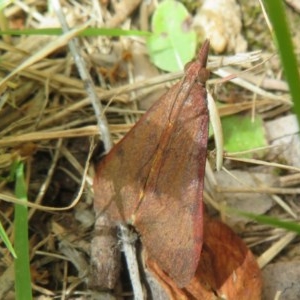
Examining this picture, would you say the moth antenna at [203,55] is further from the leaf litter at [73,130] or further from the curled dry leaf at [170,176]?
the leaf litter at [73,130]

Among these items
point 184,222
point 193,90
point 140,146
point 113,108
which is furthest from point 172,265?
point 113,108

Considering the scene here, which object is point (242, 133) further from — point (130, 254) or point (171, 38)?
point (130, 254)

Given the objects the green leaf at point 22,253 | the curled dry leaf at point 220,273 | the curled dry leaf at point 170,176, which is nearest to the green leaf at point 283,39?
the curled dry leaf at point 170,176

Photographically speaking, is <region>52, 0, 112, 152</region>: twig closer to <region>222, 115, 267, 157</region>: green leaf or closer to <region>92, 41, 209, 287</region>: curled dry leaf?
<region>92, 41, 209, 287</region>: curled dry leaf

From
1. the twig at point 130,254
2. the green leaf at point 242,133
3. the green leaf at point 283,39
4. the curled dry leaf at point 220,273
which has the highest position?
the green leaf at point 283,39

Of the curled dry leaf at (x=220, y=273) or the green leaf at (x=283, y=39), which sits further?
the curled dry leaf at (x=220, y=273)

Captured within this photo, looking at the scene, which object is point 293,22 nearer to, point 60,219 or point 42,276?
point 60,219
